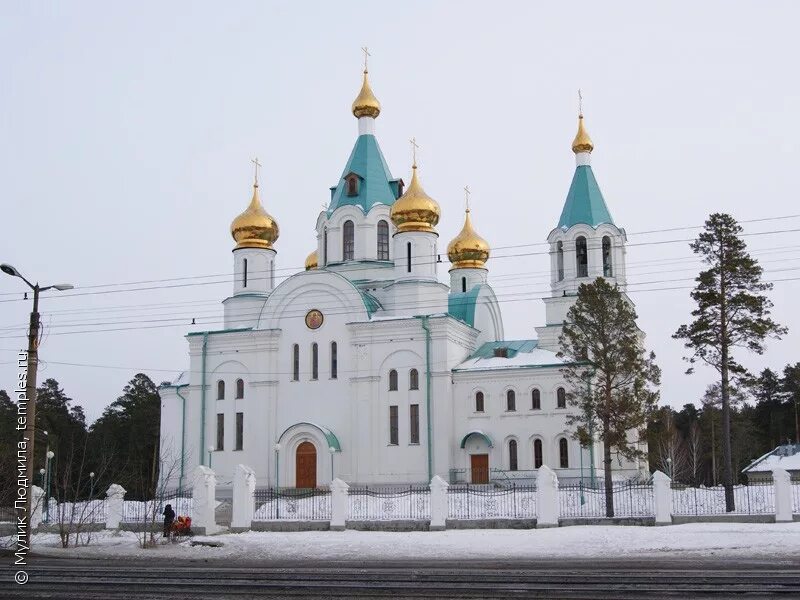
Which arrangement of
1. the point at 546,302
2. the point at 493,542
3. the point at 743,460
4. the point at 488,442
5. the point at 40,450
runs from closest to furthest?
1. the point at 493,542
2. the point at 488,442
3. the point at 546,302
4. the point at 40,450
5. the point at 743,460

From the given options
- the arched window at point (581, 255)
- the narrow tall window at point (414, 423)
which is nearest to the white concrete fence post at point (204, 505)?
the narrow tall window at point (414, 423)

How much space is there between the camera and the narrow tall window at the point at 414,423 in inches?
1484

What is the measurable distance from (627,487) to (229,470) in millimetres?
18642

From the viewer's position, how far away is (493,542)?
68.8 ft

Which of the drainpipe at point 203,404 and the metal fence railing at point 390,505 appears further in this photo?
the drainpipe at point 203,404

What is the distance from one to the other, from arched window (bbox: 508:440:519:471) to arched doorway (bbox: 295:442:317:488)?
24.6 feet

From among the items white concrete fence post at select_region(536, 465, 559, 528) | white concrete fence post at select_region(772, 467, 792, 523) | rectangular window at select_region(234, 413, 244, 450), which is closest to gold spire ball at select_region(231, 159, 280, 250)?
rectangular window at select_region(234, 413, 244, 450)

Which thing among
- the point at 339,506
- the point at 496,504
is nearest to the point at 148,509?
the point at 339,506

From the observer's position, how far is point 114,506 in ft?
90.1

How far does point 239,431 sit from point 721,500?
19.9m

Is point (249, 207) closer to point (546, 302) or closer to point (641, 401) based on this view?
point (546, 302)

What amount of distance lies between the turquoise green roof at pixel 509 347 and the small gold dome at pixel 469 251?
204 inches

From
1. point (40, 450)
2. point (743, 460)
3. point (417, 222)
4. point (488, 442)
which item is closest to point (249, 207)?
point (417, 222)

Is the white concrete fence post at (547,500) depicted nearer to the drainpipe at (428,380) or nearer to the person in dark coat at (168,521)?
the person in dark coat at (168,521)
